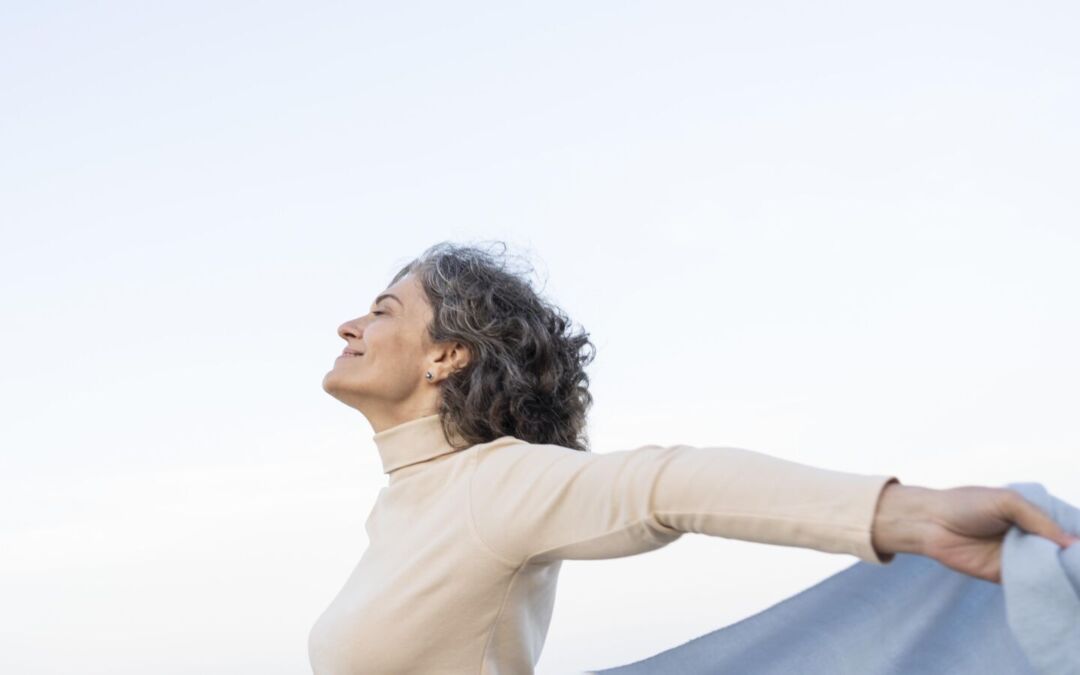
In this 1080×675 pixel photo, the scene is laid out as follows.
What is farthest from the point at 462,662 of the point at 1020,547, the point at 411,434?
the point at 1020,547

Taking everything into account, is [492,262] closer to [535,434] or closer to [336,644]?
[535,434]

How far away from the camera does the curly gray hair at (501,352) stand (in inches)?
122

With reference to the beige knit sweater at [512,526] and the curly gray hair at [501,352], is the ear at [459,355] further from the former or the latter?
the beige knit sweater at [512,526]

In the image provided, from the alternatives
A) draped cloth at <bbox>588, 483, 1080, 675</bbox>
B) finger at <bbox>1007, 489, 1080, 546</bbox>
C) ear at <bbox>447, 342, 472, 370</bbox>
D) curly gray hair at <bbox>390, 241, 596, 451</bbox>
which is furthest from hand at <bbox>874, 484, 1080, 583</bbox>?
ear at <bbox>447, 342, 472, 370</bbox>

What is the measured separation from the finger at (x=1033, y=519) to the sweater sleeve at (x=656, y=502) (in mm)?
180

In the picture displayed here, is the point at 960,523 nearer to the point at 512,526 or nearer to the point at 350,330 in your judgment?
the point at 512,526

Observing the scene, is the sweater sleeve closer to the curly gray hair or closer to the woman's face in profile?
the curly gray hair

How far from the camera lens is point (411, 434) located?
312cm

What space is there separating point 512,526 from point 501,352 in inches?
33.6

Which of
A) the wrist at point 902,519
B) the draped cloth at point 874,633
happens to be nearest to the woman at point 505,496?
the wrist at point 902,519

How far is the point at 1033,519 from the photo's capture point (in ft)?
5.83

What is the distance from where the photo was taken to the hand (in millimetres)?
1780

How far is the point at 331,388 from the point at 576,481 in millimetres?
1053

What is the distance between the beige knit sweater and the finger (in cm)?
18
